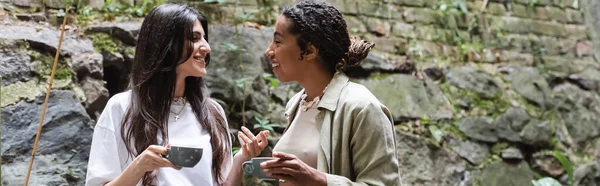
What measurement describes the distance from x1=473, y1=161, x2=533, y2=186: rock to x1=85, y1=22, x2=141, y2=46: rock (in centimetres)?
196

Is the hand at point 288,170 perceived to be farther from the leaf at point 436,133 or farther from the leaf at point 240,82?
the leaf at point 436,133

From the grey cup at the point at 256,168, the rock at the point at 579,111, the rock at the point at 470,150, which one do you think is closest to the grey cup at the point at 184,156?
the grey cup at the point at 256,168

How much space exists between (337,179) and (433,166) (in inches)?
81.1

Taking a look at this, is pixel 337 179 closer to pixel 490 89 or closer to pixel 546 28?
pixel 490 89

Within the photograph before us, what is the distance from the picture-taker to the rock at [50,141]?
7.27ft

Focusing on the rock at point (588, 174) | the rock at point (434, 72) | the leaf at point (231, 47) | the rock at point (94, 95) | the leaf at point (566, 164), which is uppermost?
the leaf at point (231, 47)

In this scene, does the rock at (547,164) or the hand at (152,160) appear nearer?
the hand at (152,160)

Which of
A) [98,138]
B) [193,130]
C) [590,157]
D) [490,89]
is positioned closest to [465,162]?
[490,89]

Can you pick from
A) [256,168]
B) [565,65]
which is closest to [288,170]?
[256,168]

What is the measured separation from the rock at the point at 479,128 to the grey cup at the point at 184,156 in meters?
2.39

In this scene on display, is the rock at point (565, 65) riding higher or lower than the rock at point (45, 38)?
lower

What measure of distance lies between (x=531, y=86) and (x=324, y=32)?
273 cm

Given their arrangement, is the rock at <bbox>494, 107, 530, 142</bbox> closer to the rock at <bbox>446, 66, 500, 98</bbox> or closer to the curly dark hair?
the rock at <bbox>446, 66, 500, 98</bbox>

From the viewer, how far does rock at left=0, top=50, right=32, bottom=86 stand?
2309mm
